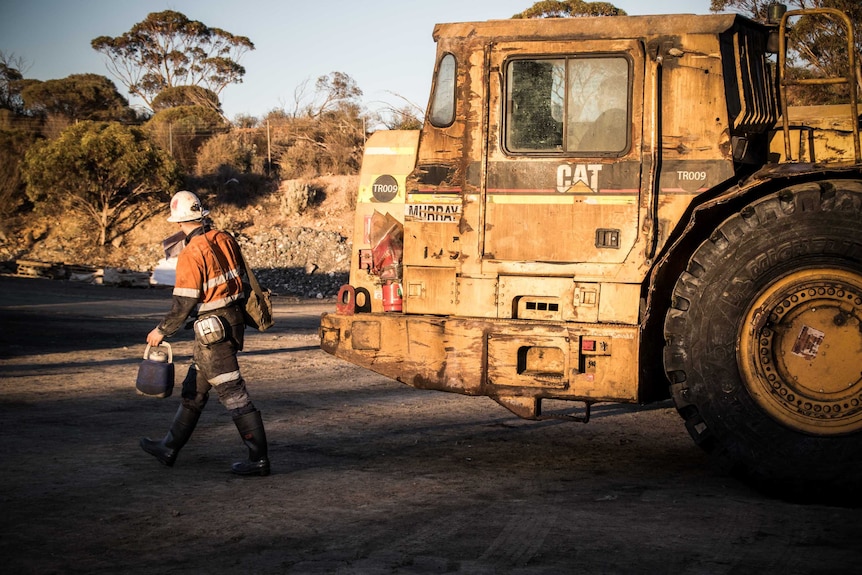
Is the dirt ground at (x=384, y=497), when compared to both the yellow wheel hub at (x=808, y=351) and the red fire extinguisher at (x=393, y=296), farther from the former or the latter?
the red fire extinguisher at (x=393, y=296)

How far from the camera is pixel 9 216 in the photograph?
32750mm

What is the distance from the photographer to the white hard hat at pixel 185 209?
6770 mm

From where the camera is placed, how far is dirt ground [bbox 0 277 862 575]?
187 inches

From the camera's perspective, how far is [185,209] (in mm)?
6781

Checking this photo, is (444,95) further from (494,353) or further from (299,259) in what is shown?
(299,259)

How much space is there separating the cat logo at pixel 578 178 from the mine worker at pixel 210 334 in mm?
2534

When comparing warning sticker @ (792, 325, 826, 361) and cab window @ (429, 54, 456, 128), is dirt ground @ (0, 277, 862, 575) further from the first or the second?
cab window @ (429, 54, 456, 128)

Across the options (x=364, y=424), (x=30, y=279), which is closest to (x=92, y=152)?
(x=30, y=279)

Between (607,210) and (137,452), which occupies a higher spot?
(607,210)

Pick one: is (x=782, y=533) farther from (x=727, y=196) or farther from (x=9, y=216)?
(x=9, y=216)

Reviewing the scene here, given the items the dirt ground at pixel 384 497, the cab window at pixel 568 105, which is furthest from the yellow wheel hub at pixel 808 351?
the cab window at pixel 568 105

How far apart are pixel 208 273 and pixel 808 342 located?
415 centimetres

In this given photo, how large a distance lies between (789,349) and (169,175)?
3014 centimetres

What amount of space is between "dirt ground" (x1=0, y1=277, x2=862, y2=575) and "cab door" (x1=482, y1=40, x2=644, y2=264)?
173cm
